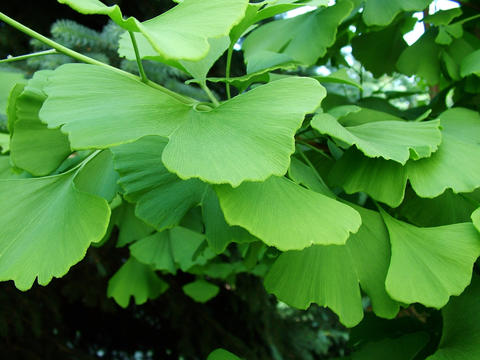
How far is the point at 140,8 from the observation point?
1657 mm

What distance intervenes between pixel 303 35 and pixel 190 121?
0.40 m

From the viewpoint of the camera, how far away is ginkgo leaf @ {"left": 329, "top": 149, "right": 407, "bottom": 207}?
505 mm

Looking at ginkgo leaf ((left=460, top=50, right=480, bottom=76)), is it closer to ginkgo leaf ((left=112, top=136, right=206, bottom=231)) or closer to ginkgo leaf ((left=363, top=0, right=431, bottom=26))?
ginkgo leaf ((left=363, top=0, right=431, bottom=26))

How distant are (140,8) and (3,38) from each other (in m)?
0.46

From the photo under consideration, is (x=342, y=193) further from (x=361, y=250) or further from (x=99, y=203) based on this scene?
(x=99, y=203)

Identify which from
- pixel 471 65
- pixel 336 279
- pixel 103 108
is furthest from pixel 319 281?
pixel 471 65

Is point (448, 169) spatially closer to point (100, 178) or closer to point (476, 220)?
point (476, 220)

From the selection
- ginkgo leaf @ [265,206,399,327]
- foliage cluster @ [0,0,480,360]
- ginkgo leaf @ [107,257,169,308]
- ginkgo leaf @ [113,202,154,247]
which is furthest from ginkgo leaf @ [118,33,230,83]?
ginkgo leaf @ [107,257,169,308]

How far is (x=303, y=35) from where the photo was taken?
29.3 inches

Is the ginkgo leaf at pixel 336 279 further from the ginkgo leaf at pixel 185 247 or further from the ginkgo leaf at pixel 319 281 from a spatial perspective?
the ginkgo leaf at pixel 185 247

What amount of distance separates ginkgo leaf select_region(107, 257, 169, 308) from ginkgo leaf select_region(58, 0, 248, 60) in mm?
758

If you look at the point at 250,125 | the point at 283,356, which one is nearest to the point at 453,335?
the point at 250,125

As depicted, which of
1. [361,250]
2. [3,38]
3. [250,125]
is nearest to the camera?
[250,125]

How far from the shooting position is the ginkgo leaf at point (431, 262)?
458mm
